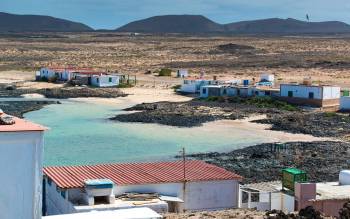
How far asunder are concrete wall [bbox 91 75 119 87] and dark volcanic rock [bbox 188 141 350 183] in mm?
34485

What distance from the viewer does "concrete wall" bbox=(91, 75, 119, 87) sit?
68.9m

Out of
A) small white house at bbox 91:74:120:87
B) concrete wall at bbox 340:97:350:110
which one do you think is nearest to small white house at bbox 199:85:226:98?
concrete wall at bbox 340:97:350:110

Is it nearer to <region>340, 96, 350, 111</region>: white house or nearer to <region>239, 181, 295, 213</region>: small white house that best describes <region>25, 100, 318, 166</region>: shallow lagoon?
<region>340, 96, 350, 111</region>: white house

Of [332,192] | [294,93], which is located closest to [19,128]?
[332,192]

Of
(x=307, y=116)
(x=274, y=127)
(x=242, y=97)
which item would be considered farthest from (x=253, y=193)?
(x=242, y=97)

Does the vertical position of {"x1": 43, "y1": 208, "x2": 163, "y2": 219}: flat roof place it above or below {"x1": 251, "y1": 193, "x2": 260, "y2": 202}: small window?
above

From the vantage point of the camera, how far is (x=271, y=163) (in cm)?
3139

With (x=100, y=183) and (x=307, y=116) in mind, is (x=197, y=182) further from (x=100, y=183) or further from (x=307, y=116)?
(x=307, y=116)

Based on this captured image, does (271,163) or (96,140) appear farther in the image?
(96,140)

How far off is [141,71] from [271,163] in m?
57.1

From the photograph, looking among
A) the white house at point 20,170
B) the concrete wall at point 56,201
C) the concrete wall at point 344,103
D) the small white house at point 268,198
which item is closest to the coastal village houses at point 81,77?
the concrete wall at point 344,103

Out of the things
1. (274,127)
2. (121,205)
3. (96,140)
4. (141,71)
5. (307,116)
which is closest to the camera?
(121,205)

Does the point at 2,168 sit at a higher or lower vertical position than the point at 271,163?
higher

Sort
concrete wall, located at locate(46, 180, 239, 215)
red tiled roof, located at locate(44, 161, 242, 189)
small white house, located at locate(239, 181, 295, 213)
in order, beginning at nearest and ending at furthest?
small white house, located at locate(239, 181, 295, 213) < concrete wall, located at locate(46, 180, 239, 215) < red tiled roof, located at locate(44, 161, 242, 189)
